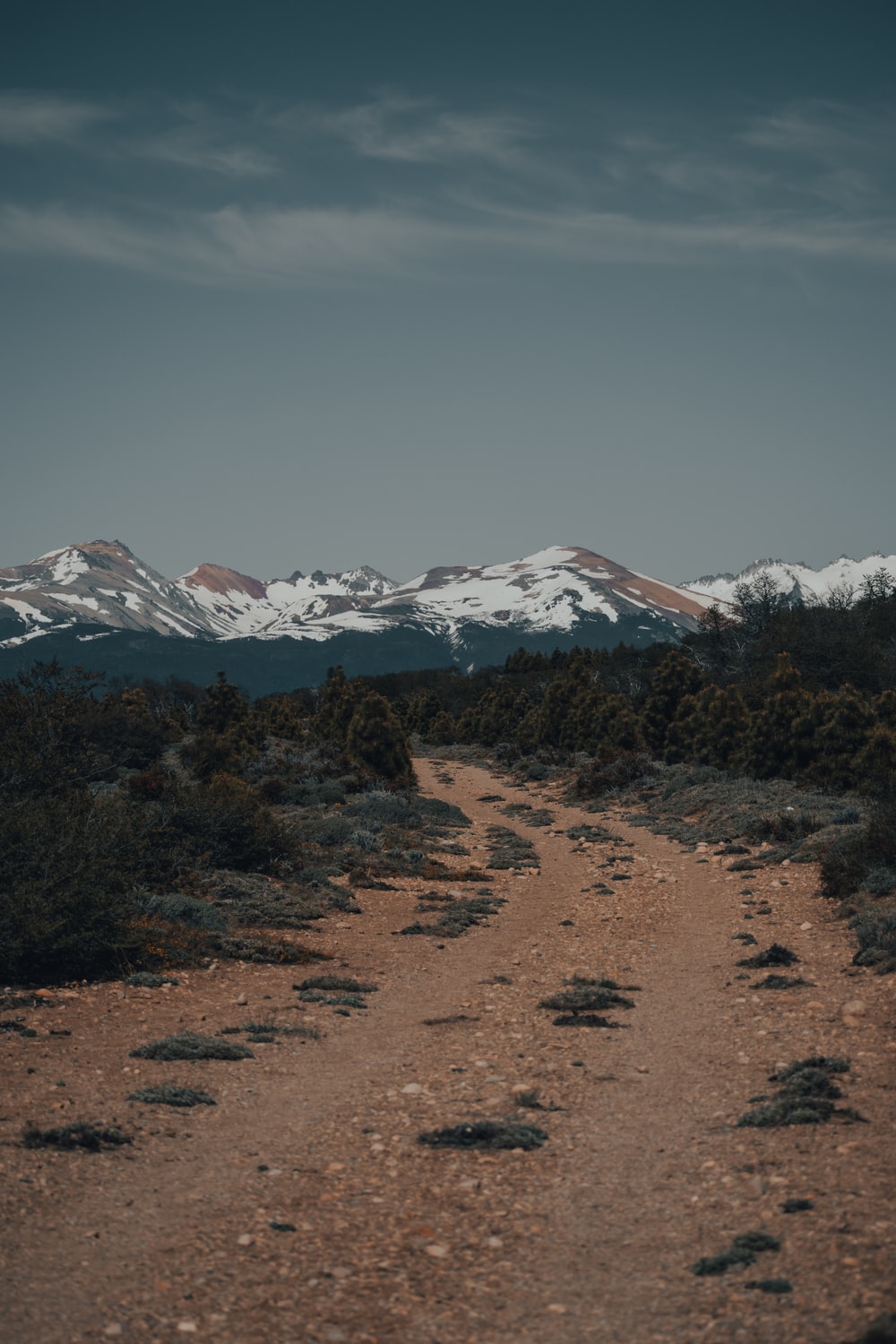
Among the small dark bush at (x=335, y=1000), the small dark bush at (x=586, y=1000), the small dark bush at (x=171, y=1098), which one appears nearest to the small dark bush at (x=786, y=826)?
the small dark bush at (x=586, y=1000)

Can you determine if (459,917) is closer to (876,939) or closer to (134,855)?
(134,855)

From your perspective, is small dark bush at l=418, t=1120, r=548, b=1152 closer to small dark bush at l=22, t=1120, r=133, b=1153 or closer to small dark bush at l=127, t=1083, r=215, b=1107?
small dark bush at l=127, t=1083, r=215, b=1107

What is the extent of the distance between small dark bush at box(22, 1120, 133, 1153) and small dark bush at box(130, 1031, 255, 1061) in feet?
7.09

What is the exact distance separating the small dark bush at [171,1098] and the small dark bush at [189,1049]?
1.12m

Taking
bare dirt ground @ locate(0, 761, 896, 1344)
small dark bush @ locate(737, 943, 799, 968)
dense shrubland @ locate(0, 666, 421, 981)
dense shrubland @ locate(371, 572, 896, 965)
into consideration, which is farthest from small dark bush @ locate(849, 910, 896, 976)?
dense shrubland @ locate(0, 666, 421, 981)

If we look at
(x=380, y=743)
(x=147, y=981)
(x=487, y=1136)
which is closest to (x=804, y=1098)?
(x=487, y=1136)

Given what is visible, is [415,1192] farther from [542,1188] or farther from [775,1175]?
[775,1175]

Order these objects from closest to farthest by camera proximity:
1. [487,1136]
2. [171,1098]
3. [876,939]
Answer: [487,1136], [171,1098], [876,939]

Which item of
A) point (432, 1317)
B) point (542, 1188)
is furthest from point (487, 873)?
point (432, 1317)

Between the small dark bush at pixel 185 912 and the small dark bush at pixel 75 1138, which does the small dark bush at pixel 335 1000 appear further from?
the small dark bush at pixel 75 1138

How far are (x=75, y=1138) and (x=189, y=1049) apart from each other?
2.47 m

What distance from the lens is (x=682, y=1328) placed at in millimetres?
4848

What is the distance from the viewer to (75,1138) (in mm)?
7246

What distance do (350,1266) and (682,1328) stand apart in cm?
189
